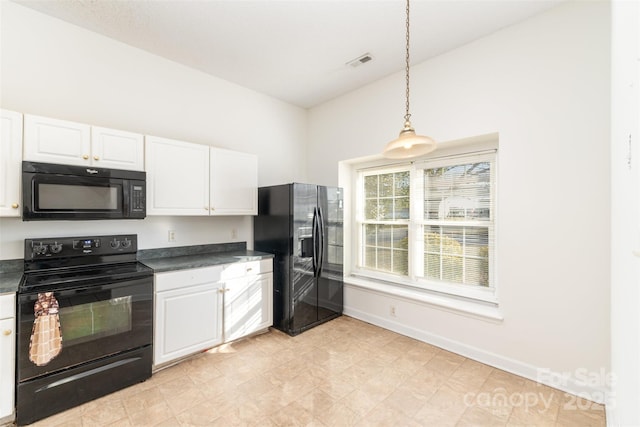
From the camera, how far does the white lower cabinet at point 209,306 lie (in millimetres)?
2373

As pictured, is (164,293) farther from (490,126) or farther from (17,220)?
(490,126)

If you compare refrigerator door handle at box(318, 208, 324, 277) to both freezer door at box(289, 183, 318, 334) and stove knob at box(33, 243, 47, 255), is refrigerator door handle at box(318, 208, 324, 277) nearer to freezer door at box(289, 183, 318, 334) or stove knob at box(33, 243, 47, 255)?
freezer door at box(289, 183, 318, 334)

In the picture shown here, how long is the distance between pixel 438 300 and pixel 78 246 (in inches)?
132

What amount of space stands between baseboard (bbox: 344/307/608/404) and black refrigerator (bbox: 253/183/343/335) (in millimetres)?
739

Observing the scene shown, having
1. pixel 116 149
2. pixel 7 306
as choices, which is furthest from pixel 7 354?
pixel 116 149

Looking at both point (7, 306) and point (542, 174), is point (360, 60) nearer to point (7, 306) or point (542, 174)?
point (542, 174)

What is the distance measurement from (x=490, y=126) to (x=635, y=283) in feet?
6.57

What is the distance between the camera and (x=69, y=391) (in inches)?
75.1

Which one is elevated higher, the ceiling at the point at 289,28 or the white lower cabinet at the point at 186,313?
the ceiling at the point at 289,28

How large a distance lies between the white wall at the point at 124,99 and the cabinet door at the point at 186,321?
28.6 inches

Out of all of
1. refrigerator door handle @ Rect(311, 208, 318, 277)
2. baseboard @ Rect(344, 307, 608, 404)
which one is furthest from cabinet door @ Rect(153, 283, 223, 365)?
baseboard @ Rect(344, 307, 608, 404)

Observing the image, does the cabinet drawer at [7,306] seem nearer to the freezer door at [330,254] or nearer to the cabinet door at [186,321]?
the cabinet door at [186,321]

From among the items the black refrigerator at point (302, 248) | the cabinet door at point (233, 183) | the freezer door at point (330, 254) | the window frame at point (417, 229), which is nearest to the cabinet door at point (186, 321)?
the black refrigerator at point (302, 248)

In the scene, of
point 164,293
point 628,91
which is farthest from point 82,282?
point 628,91
